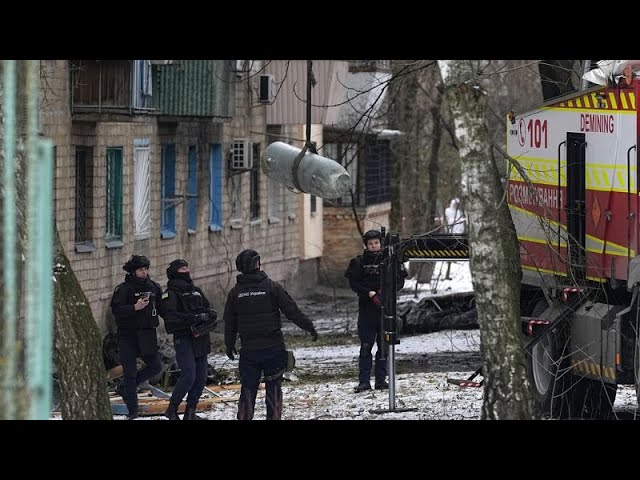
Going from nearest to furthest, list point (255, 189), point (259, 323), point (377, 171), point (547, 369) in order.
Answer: point (259, 323), point (547, 369), point (255, 189), point (377, 171)

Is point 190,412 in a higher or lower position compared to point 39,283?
lower

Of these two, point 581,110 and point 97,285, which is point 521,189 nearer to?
point 581,110

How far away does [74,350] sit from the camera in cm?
1153

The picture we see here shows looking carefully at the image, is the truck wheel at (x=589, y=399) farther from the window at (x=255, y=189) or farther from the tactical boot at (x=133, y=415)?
the window at (x=255, y=189)

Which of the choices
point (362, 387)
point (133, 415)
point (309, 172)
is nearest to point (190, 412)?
point (133, 415)

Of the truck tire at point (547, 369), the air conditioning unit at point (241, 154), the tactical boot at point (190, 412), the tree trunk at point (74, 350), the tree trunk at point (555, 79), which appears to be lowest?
the tactical boot at point (190, 412)

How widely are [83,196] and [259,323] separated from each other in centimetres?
997

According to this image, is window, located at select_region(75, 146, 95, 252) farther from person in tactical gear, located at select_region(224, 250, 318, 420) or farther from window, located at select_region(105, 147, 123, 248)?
person in tactical gear, located at select_region(224, 250, 318, 420)

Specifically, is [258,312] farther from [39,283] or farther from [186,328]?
[39,283]

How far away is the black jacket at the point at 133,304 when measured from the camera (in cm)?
1460

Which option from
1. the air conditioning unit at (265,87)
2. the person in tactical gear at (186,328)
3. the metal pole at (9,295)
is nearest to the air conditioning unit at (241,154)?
the air conditioning unit at (265,87)

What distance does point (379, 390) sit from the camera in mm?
16312

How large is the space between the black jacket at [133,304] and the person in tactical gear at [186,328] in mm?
527
